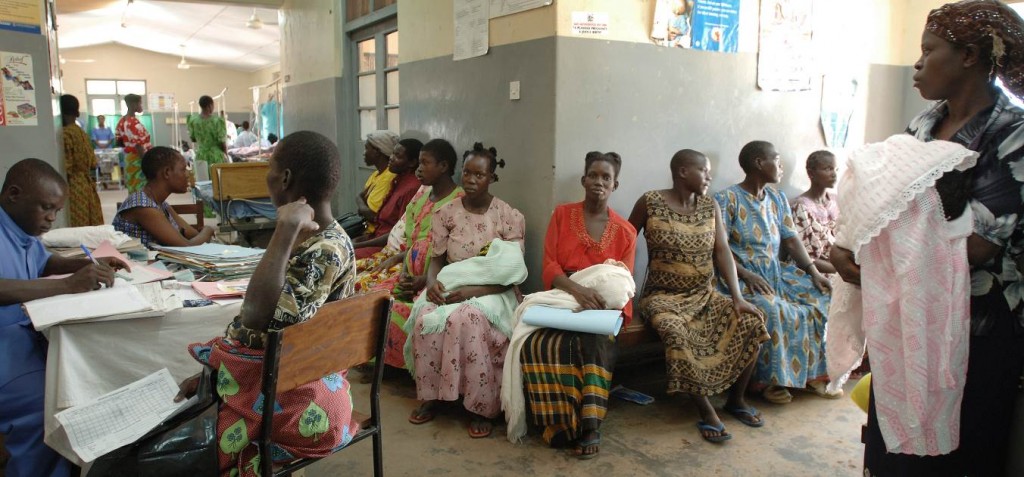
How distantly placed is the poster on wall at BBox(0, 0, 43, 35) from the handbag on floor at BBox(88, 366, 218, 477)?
352 centimetres

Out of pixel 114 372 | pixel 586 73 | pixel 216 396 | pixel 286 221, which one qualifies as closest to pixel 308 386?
pixel 216 396

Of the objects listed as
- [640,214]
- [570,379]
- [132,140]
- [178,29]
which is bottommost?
[570,379]

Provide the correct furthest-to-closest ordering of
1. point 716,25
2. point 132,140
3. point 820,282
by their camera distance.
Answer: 1. point 132,140
2. point 716,25
3. point 820,282

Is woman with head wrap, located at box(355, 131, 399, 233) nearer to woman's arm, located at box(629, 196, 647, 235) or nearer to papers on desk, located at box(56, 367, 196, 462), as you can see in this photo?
woman's arm, located at box(629, 196, 647, 235)

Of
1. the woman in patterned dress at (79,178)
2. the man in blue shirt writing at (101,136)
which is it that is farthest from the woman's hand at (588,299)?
the man in blue shirt writing at (101,136)

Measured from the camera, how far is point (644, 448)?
3045 mm

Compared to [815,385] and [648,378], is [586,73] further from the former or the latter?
[815,385]

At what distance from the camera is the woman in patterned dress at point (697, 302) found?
3.19 m

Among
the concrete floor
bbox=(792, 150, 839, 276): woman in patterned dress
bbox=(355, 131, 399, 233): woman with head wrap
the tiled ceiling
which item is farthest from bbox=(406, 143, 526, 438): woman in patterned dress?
the tiled ceiling

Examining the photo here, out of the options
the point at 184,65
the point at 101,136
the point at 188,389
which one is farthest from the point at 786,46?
the point at 184,65

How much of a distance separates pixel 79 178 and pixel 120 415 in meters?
5.00

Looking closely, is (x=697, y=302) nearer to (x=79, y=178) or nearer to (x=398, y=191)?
(x=398, y=191)

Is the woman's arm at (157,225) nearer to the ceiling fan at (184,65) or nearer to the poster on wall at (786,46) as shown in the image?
the poster on wall at (786,46)

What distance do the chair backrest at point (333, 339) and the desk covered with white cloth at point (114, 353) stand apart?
0.61 metres
